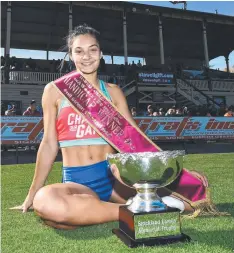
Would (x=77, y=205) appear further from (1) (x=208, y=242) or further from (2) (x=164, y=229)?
(1) (x=208, y=242)

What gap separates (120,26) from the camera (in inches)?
1038

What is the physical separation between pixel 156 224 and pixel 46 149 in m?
1.09

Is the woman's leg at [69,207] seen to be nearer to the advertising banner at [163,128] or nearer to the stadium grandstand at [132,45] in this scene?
the advertising banner at [163,128]

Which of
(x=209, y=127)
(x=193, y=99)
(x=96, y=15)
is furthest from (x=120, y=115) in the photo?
(x=96, y=15)

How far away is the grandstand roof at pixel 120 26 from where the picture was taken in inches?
907

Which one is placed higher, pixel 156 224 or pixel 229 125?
pixel 229 125

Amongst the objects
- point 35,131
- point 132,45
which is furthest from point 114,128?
point 132,45

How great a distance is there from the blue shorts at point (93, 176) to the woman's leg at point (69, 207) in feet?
0.82

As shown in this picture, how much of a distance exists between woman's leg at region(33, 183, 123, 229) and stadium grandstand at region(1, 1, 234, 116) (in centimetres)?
1421

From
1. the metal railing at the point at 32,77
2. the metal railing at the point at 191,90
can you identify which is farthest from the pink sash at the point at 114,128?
the metal railing at the point at 191,90

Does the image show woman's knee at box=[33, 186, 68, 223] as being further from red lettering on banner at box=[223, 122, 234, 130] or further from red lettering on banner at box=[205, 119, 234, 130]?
red lettering on banner at box=[223, 122, 234, 130]

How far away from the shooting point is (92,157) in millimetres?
2643

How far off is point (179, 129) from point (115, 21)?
632 inches

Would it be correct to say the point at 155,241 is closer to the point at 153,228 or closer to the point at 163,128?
the point at 153,228
